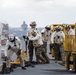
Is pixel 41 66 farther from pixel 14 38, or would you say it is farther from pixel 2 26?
pixel 2 26

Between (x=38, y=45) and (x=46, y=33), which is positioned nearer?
(x=38, y=45)

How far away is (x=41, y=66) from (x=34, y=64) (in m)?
0.75

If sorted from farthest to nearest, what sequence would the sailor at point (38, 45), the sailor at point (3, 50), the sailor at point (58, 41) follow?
the sailor at point (58, 41), the sailor at point (38, 45), the sailor at point (3, 50)

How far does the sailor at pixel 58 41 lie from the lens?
22312 millimetres

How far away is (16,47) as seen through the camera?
18.9 meters

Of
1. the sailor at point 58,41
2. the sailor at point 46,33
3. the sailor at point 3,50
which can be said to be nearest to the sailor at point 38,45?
the sailor at point 58,41

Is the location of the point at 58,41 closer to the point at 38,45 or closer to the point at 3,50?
the point at 38,45

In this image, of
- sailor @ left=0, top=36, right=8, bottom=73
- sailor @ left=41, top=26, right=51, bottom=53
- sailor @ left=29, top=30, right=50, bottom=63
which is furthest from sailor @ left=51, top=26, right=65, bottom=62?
sailor @ left=0, top=36, right=8, bottom=73

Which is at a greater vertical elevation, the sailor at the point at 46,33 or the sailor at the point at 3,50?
the sailor at the point at 46,33

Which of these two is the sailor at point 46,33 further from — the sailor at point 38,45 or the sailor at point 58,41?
the sailor at point 38,45

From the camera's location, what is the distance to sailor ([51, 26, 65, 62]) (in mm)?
22312

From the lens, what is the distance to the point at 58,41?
22.7 m

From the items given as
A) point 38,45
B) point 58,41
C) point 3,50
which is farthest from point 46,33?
point 3,50

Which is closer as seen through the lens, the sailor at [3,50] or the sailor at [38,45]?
the sailor at [3,50]
